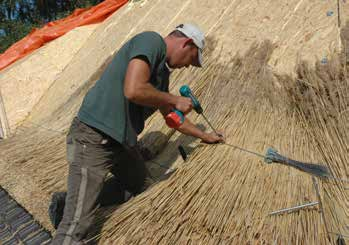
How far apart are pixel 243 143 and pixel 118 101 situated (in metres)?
0.80

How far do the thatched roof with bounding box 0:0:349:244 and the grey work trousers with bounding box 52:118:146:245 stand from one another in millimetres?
148

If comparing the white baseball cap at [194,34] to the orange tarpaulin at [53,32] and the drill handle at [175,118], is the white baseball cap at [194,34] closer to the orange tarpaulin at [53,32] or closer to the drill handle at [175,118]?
the drill handle at [175,118]

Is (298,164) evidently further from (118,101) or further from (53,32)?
(53,32)

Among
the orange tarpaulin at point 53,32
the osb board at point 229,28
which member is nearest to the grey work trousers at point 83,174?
the osb board at point 229,28

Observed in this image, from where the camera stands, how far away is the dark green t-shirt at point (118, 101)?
6.89 ft

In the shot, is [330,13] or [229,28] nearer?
[330,13]

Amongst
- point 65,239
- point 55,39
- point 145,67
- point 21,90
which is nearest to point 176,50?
point 145,67

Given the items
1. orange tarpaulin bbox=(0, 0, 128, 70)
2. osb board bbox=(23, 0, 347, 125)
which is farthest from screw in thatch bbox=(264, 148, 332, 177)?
orange tarpaulin bbox=(0, 0, 128, 70)

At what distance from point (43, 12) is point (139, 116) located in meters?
13.0

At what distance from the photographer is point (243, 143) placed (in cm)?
238

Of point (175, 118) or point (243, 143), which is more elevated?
point (175, 118)

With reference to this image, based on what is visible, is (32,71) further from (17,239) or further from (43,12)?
(43,12)

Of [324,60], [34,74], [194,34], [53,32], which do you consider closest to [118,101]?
[194,34]

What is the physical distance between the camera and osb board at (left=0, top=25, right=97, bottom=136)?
16.1 feet
